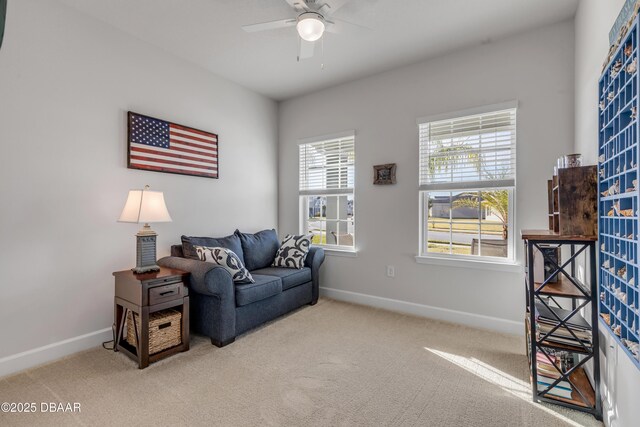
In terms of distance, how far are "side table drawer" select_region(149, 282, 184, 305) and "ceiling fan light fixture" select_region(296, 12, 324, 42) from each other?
220cm

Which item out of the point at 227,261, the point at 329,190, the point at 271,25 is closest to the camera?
the point at 271,25

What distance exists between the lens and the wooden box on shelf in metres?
1.86

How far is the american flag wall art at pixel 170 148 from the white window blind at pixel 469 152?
2.41 metres

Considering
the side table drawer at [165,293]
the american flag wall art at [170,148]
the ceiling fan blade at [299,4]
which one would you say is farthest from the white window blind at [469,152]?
the side table drawer at [165,293]

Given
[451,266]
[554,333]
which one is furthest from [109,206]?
[554,333]

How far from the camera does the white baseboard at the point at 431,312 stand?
122 inches

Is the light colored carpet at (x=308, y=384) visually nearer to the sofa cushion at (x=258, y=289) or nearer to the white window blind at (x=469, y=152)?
the sofa cushion at (x=258, y=289)

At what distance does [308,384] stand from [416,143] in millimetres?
2631

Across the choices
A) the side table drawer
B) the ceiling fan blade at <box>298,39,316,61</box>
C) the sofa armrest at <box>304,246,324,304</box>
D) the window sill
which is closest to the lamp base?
the side table drawer

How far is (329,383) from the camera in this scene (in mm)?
2256

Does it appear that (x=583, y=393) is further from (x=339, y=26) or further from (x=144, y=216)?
(x=144, y=216)

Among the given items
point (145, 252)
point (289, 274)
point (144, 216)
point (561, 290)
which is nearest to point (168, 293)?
point (145, 252)

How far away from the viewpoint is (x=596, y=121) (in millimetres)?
2074

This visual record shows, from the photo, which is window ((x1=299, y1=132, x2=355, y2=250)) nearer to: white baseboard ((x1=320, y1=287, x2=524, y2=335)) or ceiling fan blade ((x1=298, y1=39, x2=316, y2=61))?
white baseboard ((x1=320, y1=287, x2=524, y2=335))
